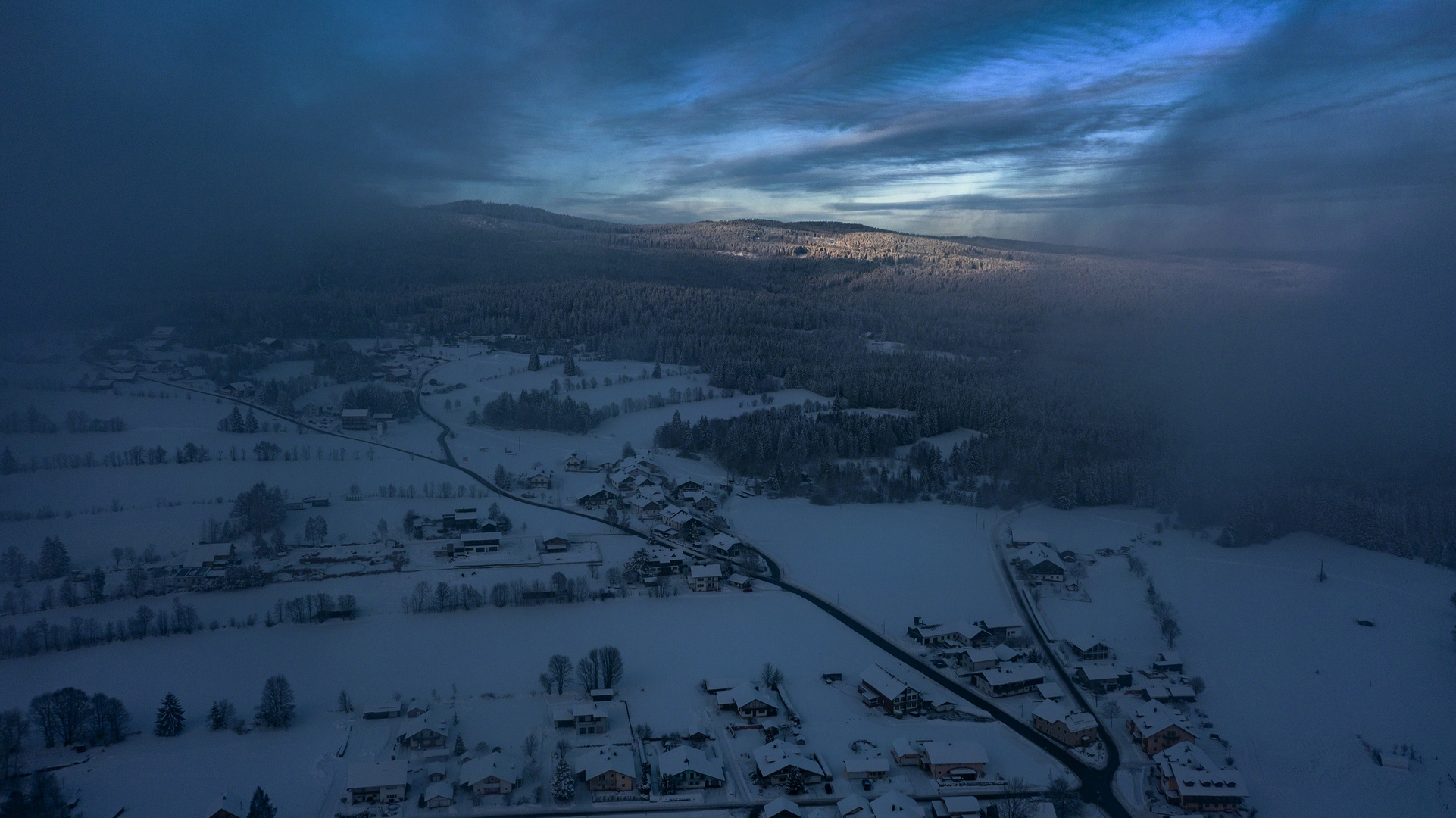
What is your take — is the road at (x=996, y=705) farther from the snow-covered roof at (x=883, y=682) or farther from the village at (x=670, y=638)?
the snow-covered roof at (x=883, y=682)

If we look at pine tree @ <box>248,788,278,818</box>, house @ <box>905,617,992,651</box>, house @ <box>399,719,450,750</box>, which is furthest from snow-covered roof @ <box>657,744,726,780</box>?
house @ <box>905,617,992,651</box>

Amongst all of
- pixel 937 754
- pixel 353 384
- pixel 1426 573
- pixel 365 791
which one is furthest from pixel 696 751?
pixel 353 384

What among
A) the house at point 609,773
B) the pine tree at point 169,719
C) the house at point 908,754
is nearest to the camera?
the house at point 609,773

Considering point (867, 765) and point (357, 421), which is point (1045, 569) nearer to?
point (867, 765)

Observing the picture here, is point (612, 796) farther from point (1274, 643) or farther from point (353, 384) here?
point (353, 384)

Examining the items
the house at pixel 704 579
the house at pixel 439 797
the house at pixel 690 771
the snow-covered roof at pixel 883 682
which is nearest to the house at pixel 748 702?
the house at pixel 690 771

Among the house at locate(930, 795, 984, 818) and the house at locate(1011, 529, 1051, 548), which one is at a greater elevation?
the house at locate(1011, 529, 1051, 548)

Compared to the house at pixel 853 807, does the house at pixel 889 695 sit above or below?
above

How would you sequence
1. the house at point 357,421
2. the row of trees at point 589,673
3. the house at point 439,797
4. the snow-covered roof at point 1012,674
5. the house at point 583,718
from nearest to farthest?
the house at point 439,797 → the house at point 583,718 → the row of trees at point 589,673 → the snow-covered roof at point 1012,674 → the house at point 357,421

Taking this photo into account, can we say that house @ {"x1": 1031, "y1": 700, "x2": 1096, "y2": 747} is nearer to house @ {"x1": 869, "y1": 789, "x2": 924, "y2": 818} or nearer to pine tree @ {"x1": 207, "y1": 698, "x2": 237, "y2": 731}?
house @ {"x1": 869, "y1": 789, "x2": 924, "y2": 818}
